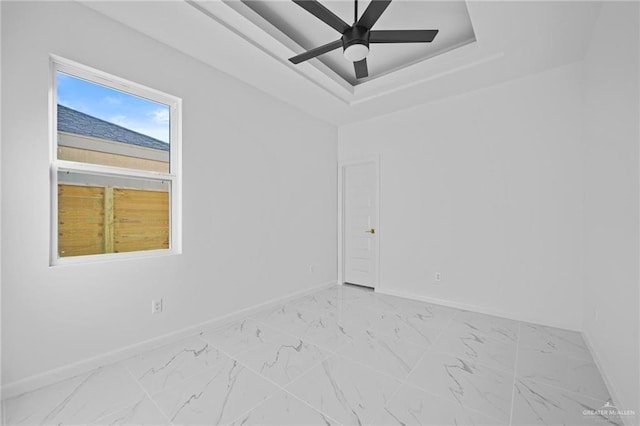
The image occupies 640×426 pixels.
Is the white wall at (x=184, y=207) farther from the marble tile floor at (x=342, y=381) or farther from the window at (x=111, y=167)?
the marble tile floor at (x=342, y=381)

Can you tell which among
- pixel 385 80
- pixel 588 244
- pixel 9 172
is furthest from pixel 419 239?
pixel 9 172

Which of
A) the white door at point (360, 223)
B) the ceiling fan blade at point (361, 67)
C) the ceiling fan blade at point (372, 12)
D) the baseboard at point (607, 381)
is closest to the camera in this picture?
the baseboard at point (607, 381)

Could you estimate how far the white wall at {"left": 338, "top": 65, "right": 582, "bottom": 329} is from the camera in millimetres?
2984

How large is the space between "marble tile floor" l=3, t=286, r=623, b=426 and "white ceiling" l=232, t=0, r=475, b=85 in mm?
2803

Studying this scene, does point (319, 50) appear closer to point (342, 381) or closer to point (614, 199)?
point (614, 199)

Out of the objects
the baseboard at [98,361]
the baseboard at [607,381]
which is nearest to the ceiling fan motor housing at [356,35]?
the baseboard at [607,381]

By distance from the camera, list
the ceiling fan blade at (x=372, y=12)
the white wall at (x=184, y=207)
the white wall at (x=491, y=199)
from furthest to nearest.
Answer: the white wall at (x=491, y=199)
the white wall at (x=184, y=207)
the ceiling fan blade at (x=372, y=12)

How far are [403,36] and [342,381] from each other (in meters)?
2.56

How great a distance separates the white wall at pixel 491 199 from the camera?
9.79 feet

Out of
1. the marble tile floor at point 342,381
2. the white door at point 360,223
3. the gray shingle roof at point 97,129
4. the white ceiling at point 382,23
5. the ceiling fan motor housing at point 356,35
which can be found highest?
the white ceiling at point 382,23

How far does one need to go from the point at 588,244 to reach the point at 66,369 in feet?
14.6

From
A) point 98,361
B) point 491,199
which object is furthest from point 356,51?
point 98,361

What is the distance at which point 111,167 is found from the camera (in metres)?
2.39

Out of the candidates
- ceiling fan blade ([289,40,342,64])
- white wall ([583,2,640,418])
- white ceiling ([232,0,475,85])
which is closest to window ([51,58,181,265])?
white ceiling ([232,0,475,85])
